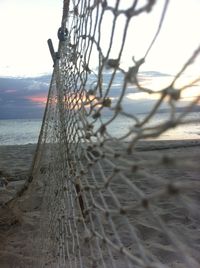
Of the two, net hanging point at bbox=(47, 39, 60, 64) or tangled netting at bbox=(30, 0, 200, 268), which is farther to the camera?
net hanging point at bbox=(47, 39, 60, 64)

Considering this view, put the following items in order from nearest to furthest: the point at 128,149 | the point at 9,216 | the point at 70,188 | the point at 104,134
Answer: the point at 128,149, the point at 104,134, the point at 70,188, the point at 9,216

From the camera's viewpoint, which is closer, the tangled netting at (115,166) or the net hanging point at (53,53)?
the tangled netting at (115,166)

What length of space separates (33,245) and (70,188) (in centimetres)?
135

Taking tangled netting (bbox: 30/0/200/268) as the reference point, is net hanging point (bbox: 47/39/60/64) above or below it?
above

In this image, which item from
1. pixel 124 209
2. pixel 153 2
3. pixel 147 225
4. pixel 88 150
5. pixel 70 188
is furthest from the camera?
pixel 147 225

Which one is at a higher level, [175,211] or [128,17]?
[128,17]

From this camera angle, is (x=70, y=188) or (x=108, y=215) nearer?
(x=108, y=215)

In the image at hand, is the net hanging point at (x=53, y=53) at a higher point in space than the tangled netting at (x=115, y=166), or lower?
higher

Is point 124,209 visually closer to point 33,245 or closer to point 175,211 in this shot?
point 33,245

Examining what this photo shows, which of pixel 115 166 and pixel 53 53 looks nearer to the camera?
pixel 115 166

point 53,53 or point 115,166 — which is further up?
point 53,53

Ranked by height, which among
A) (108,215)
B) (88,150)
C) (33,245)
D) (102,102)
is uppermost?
(102,102)

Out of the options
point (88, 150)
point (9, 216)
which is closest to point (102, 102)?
point (88, 150)

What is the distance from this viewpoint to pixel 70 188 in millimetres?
2209
